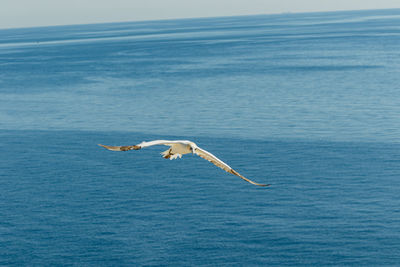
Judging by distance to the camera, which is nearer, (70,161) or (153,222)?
(153,222)

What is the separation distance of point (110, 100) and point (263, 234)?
104 meters

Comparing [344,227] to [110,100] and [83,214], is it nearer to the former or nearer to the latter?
[83,214]

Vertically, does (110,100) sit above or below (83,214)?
above

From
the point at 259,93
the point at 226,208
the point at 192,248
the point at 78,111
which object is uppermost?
the point at 259,93

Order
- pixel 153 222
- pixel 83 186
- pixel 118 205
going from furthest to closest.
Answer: pixel 83 186
pixel 118 205
pixel 153 222

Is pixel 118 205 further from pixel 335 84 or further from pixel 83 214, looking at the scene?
pixel 335 84

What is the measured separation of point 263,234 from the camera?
7881 centimetres

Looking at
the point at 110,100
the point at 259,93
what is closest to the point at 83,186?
the point at 110,100

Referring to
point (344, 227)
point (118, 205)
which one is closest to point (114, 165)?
point (118, 205)

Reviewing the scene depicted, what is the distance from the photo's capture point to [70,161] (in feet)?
364

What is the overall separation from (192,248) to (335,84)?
416 ft

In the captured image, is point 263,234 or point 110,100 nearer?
point 263,234

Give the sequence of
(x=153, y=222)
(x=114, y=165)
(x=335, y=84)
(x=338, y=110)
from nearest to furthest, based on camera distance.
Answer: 1. (x=153, y=222)
2. (x=114, y=165)
3. (x=338, y=110)
4. (x=335, y=84)

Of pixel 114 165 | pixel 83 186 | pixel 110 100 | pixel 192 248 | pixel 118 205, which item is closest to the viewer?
pixel 192 248
